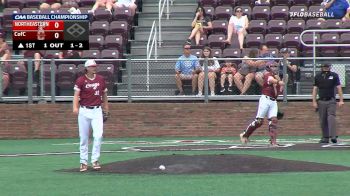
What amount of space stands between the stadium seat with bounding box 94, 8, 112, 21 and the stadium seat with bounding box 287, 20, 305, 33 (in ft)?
17.7

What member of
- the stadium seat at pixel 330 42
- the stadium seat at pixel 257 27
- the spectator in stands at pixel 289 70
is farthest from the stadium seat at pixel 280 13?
the spectator in stands at pixel 289 70

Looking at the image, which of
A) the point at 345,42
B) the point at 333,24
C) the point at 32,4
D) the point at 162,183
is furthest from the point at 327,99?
the point at 32,4

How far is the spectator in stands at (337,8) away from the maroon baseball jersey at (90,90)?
13298 mm

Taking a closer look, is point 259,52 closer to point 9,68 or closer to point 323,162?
point 9,68

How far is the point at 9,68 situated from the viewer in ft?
82.5

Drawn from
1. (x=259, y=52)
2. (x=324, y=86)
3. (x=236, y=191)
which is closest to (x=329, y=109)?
(x=324, y=86)

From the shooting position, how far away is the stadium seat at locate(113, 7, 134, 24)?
28.5 metres

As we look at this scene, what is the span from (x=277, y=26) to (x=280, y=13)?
785 mm

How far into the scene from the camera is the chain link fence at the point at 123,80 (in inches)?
985

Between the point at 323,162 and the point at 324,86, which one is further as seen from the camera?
the point at 324,86

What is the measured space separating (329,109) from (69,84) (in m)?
7.24

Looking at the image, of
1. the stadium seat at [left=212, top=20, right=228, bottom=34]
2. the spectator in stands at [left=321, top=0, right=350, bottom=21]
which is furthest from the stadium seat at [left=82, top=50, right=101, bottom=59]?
the spectator in stands at [left=321, top=0, right=350, bottom=21]

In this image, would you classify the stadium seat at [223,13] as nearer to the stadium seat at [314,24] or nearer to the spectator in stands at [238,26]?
the spectator in stands at [238,26]

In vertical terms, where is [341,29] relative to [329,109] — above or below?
above
